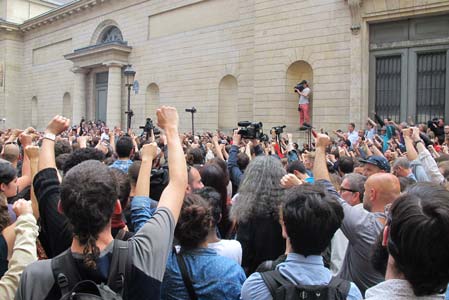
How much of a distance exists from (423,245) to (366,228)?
51.5 inches

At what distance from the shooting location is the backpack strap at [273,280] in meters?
2.36

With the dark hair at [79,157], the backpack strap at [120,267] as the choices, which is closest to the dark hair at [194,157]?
the dark hair at [79,157]

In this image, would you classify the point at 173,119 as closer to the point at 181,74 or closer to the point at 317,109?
the point at 317,109

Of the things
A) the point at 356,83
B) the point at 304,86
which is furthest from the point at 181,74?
the point at 356,83

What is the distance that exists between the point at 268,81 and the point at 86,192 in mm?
16754

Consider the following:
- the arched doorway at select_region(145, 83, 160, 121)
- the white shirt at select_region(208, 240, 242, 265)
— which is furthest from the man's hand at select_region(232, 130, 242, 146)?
the arched doorway at select_region(145, 83, 160, 121)

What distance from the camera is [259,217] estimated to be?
3854mm

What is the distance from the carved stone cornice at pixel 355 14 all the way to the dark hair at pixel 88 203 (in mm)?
15104

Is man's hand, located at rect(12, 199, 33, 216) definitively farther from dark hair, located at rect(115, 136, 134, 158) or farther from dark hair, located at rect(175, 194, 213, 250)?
dark hair, located at rect(115, 136, 134, 158)

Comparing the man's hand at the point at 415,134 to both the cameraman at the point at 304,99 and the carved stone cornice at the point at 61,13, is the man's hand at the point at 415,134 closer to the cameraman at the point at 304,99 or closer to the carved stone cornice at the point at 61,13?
the cameraman at the point at 304,99

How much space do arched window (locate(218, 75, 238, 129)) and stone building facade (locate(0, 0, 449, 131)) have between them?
0.05 m

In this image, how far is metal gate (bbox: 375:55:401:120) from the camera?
620 inches

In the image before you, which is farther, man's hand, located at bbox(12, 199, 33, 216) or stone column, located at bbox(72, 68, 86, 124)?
stone column, located at bbox(72, 68, 86, 124)

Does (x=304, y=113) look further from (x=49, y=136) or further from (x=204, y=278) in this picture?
(x=204, y=278)
